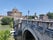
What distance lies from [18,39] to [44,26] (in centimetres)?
697

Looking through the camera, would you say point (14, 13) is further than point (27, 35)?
Yes

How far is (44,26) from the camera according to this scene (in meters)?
7.87

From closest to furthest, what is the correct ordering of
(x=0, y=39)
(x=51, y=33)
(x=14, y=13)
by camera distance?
1. (x=51, y=33)
2. (x=0, y=39)
3. (x=14, y=13)

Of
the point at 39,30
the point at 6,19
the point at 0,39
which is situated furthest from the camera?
the point at 6,19

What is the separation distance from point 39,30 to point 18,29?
21.5ft

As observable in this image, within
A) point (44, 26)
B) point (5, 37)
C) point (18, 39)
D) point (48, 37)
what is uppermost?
point (44, 26)

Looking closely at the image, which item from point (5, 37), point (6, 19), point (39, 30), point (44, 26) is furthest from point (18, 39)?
point (6, 19)

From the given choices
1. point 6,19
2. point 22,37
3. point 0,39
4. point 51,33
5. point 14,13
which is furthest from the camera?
point 14,13

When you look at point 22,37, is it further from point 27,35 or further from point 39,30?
point 39,30

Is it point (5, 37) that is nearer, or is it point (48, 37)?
point (48, 37)

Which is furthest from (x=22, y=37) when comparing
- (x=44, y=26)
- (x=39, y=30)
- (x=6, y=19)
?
(x=6, y=19)

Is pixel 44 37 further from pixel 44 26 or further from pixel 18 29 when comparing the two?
pixel 18 29

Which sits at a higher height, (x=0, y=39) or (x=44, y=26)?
(x=44, y=26)

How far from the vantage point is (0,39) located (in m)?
10.7
